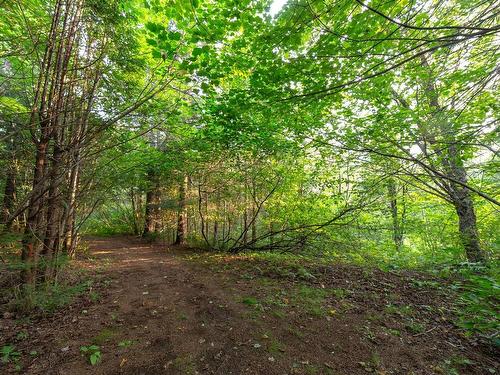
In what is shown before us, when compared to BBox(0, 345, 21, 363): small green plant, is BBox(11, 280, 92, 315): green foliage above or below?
above

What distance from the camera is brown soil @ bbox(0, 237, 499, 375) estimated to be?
9.95 ft

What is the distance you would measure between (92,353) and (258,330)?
2.26 metres

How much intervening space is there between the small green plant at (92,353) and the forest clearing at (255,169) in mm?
23

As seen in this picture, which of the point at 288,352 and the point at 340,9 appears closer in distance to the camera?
the point at 340,9

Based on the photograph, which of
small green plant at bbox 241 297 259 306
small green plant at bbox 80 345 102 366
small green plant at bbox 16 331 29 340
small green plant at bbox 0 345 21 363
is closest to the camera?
small green plant at bbox 0 345 21 363

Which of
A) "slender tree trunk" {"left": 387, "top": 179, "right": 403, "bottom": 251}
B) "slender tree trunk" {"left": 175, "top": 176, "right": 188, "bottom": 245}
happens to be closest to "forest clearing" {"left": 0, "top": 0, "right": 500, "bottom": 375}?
"slender tree trunk" {"left": 387, "top": 179, "right": 403, "bottom": 251}

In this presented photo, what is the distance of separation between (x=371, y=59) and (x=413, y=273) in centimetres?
525

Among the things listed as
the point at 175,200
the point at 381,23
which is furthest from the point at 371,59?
the point at 175,200

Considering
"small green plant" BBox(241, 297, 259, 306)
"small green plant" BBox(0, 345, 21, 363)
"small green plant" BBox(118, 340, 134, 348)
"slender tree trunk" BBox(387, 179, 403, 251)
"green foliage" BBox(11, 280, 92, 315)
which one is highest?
"slender tree trunk" BBox(387, 179, 403, 251)

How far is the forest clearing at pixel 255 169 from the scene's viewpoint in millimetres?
3062

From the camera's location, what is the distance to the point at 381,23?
353 cm

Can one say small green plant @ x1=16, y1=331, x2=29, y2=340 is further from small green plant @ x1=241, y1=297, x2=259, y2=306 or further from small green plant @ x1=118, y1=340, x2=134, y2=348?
small green plant @ x1=241, y1=297, x2=259, y2=306

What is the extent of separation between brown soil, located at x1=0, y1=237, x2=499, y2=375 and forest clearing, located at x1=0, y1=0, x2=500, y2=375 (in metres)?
0.03

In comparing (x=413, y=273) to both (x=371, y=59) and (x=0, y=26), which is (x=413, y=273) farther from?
(x=0, y=26)
